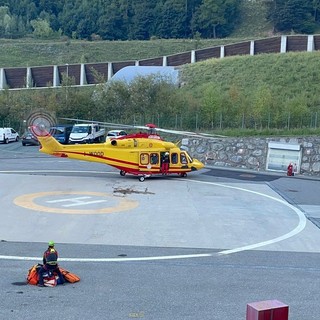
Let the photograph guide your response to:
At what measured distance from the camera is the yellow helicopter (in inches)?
1291

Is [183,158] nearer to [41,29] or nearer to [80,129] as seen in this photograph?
[80,129]

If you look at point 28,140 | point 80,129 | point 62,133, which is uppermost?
point 80,129

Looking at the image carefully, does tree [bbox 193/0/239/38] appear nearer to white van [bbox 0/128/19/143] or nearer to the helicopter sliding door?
white van [bbox 0/128/19/143]

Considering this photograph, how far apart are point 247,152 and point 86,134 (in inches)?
612

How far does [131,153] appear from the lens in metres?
34.1

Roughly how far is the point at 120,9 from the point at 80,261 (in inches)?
4494

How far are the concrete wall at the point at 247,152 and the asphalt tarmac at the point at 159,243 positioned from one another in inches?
148

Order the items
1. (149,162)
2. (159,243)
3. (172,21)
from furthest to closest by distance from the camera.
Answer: (172,21) < (149,162) < (159,243)

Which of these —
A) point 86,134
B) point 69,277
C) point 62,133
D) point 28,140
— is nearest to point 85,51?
point 28,140

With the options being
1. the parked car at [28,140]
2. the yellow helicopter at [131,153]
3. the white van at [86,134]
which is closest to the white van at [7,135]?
the parked car at [28,140]

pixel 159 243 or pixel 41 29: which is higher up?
pixel 41 29

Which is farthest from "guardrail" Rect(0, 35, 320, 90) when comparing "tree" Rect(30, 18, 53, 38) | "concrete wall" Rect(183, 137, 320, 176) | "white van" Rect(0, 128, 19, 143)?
"tree" Rect(30, 18, 53, 38)

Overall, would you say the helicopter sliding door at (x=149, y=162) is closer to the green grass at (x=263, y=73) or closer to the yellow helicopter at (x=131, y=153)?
the yellow helicopter at (x=131, y=153)

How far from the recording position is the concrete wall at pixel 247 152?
4066 centimetres
